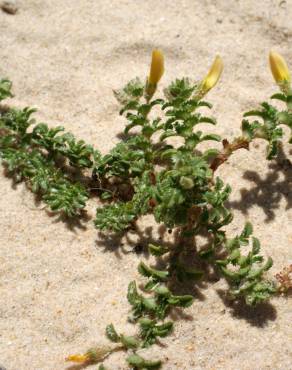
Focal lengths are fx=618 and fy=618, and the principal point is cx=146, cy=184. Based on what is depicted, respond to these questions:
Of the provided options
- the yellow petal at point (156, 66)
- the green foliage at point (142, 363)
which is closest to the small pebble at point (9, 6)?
the yellow petal at point (156, 66)

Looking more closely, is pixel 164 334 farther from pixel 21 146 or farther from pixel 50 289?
pixel 21 146

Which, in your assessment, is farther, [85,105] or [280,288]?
[85,105]

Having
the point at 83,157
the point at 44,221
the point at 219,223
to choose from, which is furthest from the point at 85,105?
the point at 219,223

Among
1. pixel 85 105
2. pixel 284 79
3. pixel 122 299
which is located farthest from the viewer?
pixel 85 105

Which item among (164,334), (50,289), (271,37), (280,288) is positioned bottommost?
(50,289)

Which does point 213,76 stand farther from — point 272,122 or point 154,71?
point 272,122

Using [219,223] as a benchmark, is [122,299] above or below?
below

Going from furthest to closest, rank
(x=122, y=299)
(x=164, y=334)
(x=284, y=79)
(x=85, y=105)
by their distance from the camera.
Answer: (x=85, y=105) < (x=284, y=79) < (x=122, y=299) < (x=164, y=334)

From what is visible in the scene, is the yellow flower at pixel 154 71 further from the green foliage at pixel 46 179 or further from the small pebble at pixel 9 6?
the small pebble at pixel 9 6
